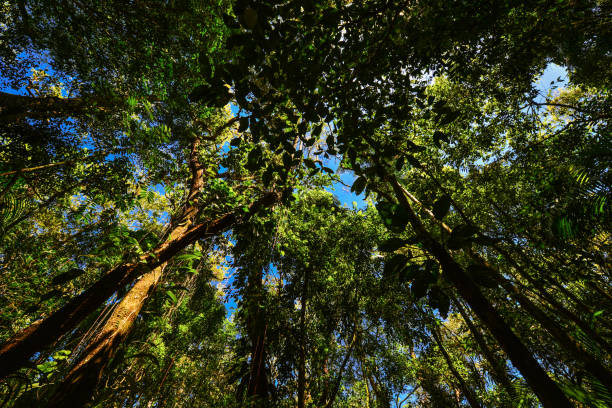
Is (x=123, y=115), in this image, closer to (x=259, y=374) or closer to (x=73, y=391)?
(x=73, y=391)

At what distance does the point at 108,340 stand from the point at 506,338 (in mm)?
3415

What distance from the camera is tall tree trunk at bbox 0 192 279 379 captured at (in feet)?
5.99

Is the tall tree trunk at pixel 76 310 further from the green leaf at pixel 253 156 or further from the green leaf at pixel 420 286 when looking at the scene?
the green leaf at pixel 420 286

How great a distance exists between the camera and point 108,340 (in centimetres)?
238

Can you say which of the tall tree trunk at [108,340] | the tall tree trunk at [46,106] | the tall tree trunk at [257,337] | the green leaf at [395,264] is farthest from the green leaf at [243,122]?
the tall tree trunk at [46,106]

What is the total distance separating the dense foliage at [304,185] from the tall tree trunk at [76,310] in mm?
18

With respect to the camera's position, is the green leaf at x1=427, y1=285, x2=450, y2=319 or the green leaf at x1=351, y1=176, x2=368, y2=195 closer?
the green leaf at x1=427, y1=285, x2=450, y2=319

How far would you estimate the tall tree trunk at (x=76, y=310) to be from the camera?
5.99 ft

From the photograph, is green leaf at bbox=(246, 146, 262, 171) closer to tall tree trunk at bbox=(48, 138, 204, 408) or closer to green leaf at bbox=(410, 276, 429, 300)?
green leaf at bbox=(410, 276, 429, 300)

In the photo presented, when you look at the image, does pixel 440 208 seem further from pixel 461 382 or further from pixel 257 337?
pixel 461 382

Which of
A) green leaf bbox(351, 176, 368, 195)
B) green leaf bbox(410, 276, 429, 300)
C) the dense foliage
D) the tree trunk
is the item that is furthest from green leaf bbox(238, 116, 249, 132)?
the tree trunk

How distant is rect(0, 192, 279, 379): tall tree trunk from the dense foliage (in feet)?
0.06

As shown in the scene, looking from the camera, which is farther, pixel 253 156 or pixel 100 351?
pixel 100 351

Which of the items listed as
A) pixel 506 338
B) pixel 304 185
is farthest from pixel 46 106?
pixel 506 338
